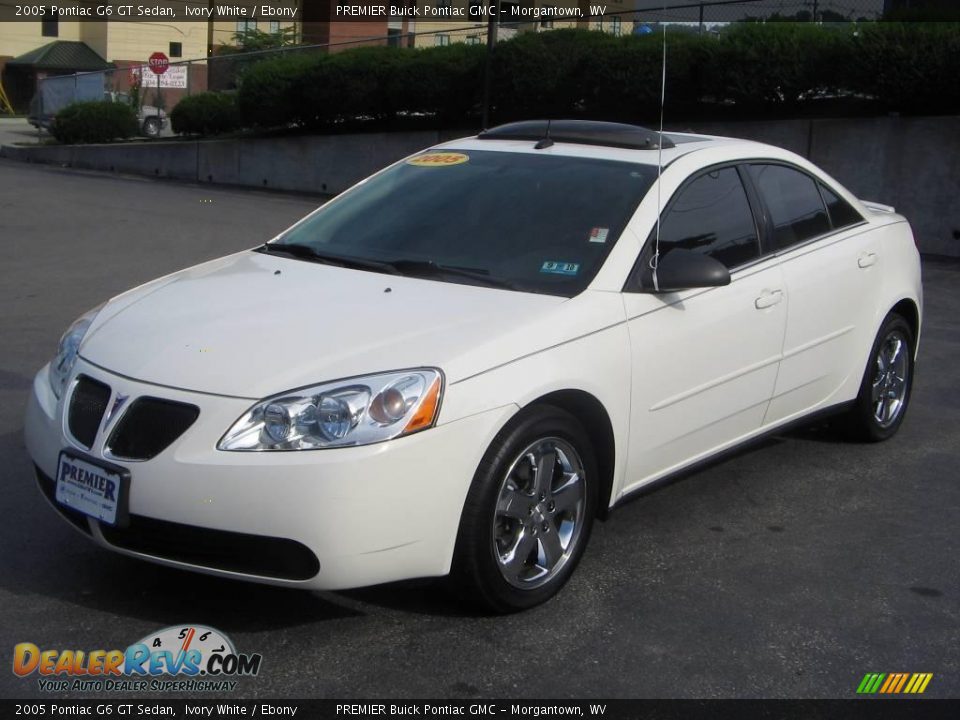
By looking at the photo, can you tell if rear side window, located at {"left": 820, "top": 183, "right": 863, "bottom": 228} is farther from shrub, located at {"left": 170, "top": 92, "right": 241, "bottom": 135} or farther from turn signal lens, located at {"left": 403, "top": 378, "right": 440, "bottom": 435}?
shrub, located at {"left": 170, "top": 92, "right": 241, "bottom": 135}

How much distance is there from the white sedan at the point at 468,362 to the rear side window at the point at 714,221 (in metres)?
0.01

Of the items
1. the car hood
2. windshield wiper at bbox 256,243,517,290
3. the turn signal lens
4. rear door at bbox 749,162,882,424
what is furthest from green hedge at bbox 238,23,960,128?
the turn signal lens

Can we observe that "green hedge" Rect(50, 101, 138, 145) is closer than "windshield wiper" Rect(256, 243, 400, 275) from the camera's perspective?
No

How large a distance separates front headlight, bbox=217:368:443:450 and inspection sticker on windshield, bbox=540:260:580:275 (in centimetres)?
101

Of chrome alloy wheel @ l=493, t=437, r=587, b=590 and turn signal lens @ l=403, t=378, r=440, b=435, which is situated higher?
turn signal lens @ l=403, t=378, r=440, b=435

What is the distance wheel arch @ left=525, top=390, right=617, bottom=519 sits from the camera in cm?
416

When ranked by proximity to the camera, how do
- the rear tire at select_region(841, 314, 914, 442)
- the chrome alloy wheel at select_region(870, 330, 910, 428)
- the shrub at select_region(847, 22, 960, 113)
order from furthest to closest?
the shrub at select_region(847, 22, 960, 113)
the chrome alloy wheel at select_region(870, 330, 910, 428)
the rear tire at select_region(841, 314, 914, 442)

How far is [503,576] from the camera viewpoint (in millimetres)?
4023

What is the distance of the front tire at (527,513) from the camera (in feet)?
12.7

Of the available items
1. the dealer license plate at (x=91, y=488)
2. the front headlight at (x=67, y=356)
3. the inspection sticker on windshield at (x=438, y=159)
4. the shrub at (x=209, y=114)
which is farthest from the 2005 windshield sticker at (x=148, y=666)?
the shrub at (x=209, y=114)

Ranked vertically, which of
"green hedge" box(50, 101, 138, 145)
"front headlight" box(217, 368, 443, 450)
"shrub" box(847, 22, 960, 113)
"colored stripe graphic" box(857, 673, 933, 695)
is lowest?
"colored stripe graphic" box(857, 673, 933, 695)

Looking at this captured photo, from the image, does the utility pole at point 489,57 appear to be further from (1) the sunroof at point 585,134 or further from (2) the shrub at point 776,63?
(1) the sunroof at point 585,134
